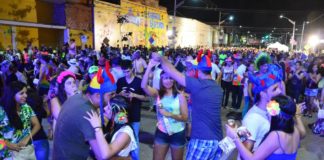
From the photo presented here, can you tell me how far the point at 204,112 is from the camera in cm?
337

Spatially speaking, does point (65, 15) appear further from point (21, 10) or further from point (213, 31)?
point (213, 31)

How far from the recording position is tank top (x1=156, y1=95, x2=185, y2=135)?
406cm

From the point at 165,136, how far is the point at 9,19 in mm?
16274

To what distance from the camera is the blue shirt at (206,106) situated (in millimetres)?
3336

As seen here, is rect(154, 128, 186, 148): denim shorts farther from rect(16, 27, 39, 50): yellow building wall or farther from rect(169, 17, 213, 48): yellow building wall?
rect(169, 17, 213, 48): yellow building wall

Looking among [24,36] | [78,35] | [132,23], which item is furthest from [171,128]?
[132,23]

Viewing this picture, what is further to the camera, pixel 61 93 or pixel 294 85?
pixel 294 85

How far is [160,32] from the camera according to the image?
35938mm

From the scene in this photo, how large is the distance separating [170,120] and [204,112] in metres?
0.84

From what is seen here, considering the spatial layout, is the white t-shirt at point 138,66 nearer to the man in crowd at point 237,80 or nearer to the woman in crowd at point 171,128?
the man in crowd at point 237,80

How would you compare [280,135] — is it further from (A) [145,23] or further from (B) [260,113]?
(A) [145,23]

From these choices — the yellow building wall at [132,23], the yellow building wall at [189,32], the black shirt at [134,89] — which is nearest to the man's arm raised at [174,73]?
the black shirt at [134,89]

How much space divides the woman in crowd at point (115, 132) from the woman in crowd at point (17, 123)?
1407 millimetres

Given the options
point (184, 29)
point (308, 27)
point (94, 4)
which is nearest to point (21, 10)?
point (94, 4)
